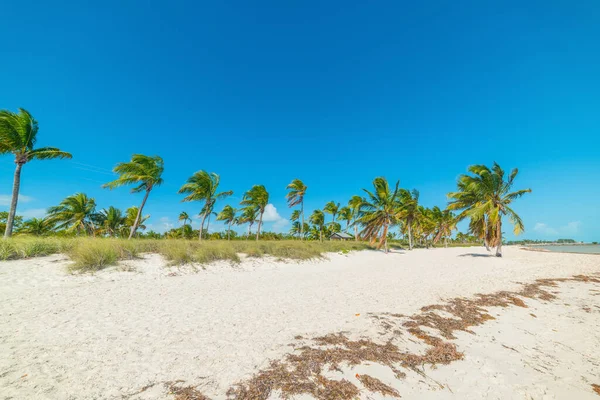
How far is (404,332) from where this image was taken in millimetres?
4344

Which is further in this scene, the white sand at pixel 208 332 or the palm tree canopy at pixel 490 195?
the palm tree canopy at pixel 490 195

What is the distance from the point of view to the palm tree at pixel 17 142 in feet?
34.3

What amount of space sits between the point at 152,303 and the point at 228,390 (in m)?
4.17

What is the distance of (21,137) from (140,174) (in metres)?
5.85

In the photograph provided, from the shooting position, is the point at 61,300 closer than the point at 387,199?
Yes

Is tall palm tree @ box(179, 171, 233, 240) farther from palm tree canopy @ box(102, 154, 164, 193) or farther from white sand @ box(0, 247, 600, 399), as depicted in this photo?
white sand @ box(0, 247, 600, 399)

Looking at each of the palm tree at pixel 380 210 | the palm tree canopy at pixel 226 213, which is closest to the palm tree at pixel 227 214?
the palm tree canopy at pixel 226 213

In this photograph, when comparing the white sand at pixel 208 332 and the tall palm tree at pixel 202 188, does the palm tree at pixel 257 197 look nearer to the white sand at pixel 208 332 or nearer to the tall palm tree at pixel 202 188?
the tall palm tree at pixel 202 188

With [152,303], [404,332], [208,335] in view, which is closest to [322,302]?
[404,332]

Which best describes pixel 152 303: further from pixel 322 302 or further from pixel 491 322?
pixel 491 322

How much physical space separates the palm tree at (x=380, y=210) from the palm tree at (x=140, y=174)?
19.2m

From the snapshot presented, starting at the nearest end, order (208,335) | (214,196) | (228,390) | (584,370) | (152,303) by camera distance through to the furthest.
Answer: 1. (228,390)
2. (584,370)
3. (208,335)
4. (152,303)
5. (214,196)

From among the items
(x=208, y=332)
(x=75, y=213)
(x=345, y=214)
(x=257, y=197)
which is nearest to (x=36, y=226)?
(x=75, y=213)

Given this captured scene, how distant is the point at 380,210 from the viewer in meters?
23.9
